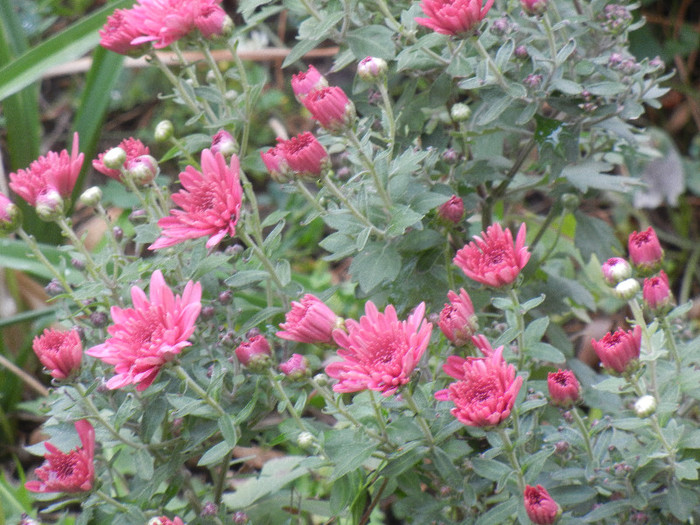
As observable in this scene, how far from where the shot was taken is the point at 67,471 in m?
0.92

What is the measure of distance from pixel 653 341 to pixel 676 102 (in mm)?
1763

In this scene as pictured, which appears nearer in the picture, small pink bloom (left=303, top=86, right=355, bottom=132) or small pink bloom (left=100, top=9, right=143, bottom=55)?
small pink bloom (left=303, top=86, right=355, bottom=132)

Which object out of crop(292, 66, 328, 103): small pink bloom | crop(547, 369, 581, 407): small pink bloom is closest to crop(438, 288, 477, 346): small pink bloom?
crop(547, 369, 581, 407): small pink bloom

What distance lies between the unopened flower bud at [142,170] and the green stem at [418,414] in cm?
42

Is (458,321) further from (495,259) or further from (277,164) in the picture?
(277,164)

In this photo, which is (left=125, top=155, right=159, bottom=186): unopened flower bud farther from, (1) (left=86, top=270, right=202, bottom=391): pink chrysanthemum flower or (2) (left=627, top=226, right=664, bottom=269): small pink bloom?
(2) (left=627, top=226, right=664, bottom=269): small pink bloom

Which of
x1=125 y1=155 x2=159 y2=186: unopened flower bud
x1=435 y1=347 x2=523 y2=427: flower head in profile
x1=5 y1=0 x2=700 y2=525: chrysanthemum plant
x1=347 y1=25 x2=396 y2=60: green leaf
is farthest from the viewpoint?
x1=347 y1=25 x2=396 y2=60: green leaf

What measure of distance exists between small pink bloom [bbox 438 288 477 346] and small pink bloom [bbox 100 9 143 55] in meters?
0.55

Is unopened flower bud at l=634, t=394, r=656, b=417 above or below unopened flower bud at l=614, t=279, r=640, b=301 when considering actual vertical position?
below

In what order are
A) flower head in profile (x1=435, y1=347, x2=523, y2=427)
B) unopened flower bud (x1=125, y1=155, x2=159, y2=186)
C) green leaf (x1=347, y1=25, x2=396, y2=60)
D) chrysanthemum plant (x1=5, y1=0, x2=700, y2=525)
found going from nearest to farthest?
flower head in profile (x1=435, y1=347, x2=523, y2=427)
chrysanthemum plant (x1=5, y1=0, x2=700, y2=525)
unopened flower bud (x1=125, y1=155, x2=159, y2=186)
green leaf (x1=347, y1=25, x2=396, y2=60)

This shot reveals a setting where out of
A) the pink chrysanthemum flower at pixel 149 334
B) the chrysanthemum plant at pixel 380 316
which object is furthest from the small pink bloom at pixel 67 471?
the pink chrysanthemum flower at pixel 149 334

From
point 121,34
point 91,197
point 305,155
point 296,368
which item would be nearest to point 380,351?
point 296,368

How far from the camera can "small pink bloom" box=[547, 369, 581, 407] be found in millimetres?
842

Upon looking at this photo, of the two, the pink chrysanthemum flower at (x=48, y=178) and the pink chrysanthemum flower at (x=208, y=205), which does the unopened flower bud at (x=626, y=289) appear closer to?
the pink chrysanthemum flower at (x=208, y=205)
